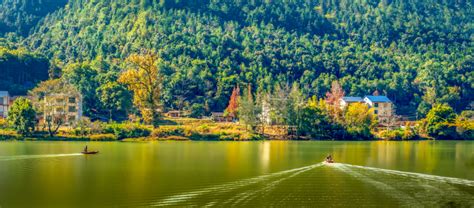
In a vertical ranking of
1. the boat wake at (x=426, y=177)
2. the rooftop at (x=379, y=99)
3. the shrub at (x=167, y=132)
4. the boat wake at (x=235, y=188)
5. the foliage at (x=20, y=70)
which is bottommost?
the boat wake at (x=235, y=188)

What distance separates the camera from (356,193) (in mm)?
34625

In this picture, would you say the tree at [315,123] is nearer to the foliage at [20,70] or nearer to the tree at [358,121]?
the tree at [358,121]

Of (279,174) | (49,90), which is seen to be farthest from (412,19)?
(279,174)

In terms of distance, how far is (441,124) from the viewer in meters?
96.1

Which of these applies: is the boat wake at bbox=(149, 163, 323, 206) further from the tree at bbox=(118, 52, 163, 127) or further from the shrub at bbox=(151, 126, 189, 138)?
the tree at bbox=(118, 52, 163, 127)

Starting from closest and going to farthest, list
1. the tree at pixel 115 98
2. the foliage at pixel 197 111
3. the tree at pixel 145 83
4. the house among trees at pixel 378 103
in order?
the tree at pixel 145 83 < the tree at pixel 115 98 < the foliage at pixel 197 111 < the house among trees at pixel 378 103

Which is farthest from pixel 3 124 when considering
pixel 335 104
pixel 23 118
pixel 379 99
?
pixel 379 99

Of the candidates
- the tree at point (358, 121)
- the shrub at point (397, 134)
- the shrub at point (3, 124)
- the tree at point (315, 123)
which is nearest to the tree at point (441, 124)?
the shrub at point (397, 134)

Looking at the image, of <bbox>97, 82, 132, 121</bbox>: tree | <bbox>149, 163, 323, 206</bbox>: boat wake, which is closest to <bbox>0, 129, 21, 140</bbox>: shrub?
<bbox>97, 82, 132, 121</bbox>: tree

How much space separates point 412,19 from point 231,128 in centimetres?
10181

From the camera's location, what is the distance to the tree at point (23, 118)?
81.1m

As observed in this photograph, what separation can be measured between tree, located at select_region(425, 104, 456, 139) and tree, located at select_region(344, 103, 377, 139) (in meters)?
8.47

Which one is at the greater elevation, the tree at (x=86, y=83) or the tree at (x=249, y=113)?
the tree at (x=86, y=83)

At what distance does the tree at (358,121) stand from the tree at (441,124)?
847 centimetres
